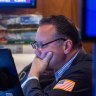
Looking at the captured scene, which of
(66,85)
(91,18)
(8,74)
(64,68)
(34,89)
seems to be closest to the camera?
(91,18)

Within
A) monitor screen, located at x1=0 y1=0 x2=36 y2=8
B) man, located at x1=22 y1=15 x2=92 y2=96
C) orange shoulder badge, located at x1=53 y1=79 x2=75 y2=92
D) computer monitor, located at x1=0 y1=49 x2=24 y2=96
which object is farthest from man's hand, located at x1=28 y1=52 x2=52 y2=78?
monitor screen, located at x1=0 y1=0 x2=36 y2=8

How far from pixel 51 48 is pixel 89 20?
3.19 ft

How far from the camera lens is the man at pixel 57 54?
1596 millimetres

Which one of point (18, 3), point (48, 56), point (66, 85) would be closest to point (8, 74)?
point (66, 85)

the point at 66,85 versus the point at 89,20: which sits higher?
the point at 89,20

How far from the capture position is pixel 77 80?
1520mm

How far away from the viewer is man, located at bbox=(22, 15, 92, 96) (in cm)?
160

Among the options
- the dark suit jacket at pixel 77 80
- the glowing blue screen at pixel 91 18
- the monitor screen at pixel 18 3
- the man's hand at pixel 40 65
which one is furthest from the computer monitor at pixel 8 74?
the monitor screen at pixel 18 3

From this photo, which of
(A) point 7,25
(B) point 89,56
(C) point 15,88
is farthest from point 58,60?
(A) point 7,25

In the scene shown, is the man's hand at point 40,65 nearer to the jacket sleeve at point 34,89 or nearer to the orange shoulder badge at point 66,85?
the jacket sleeve at point 34,89

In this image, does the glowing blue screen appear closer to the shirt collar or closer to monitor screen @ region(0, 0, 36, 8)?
the shirt collar

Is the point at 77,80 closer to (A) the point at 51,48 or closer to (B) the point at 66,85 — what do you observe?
(B) the point at 66,85

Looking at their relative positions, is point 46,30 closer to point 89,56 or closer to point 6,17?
point 89,56

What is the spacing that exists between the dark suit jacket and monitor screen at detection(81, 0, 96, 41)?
712 millimetres
